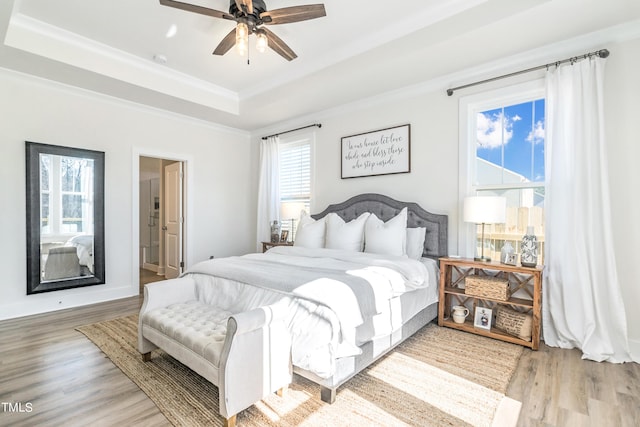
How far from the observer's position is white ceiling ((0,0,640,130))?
2.56m

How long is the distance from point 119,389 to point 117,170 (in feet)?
10.2

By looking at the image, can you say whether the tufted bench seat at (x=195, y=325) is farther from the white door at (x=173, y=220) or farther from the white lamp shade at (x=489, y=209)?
the white door at (x=173, y=220)

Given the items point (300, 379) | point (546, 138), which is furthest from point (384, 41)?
point (300, 379)

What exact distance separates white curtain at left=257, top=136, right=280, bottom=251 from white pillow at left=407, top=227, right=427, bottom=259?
252cm

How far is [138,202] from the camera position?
4.39 metres

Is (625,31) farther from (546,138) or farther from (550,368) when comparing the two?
(550,368)

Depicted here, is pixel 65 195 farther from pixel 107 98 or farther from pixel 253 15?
pixel 253 15

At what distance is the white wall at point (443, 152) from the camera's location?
Result: 2.56m

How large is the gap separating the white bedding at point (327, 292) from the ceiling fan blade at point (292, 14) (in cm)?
196

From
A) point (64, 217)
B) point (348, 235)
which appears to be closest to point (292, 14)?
point (348, 235)

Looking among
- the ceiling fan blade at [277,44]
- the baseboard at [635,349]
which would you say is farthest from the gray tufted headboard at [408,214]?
the ceiling fan blade at [277,44]

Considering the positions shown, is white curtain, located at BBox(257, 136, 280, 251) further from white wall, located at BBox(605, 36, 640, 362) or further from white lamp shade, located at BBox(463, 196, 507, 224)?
white wall, located at BBox(605, 36, 640, 362)

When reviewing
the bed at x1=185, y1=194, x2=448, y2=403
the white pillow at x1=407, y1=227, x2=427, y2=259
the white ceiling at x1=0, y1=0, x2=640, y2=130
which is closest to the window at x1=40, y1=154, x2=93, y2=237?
the white ceiling at x1=0, y1=0, x2=640, y2=130

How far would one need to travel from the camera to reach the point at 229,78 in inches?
164
